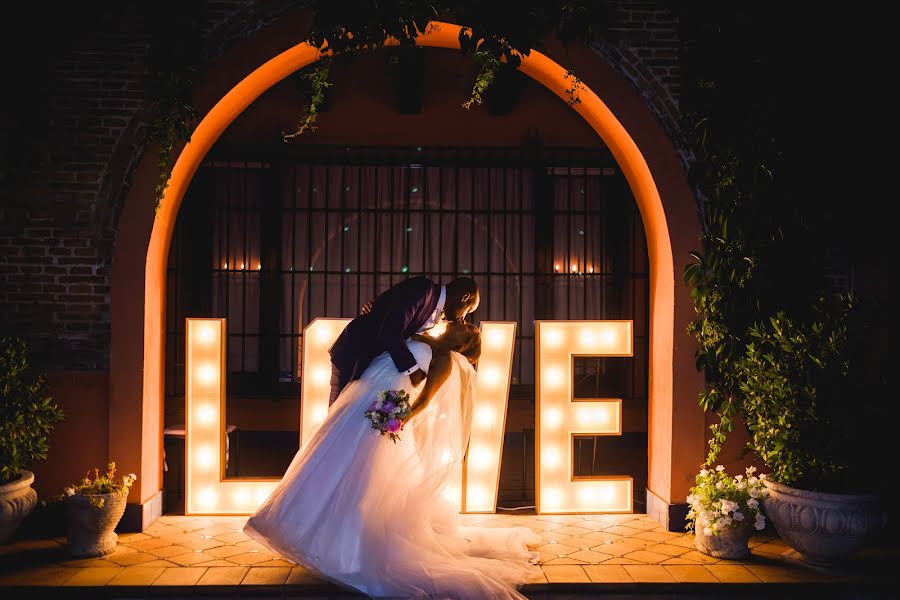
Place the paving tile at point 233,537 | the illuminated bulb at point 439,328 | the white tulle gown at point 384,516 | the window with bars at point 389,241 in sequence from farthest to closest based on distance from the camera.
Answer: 1. the window with bars at point 389,241
2. the illuminated bulb at point 439,328
3. the paving tile at point 233,537
4. the white tulle gown at point 384,516

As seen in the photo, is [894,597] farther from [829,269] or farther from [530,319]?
[530,319]

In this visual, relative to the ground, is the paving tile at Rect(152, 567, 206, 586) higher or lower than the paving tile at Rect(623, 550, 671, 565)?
higher

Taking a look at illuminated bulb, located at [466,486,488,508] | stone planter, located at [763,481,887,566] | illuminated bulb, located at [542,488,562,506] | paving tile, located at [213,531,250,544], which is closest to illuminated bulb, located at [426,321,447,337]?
illuminated bulb, located at [466,486,488,508]

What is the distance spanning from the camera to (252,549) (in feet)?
17.8

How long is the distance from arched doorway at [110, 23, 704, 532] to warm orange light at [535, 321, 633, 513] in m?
0.38

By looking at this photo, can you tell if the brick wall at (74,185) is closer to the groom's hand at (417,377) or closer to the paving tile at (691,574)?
the groom's hand at (417,377)

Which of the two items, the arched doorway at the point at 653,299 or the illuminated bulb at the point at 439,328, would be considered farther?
the arched doorway at the point at 653,299

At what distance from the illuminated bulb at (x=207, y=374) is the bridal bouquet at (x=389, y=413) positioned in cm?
184

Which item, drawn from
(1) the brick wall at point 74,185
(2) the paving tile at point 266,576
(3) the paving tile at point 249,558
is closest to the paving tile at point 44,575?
(3) the paving tile at point 249,558

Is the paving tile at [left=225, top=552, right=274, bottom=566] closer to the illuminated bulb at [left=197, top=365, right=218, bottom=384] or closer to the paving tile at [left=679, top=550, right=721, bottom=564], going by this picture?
the illuminated bulb at [left=197, top=365, right=218, bottom=384]

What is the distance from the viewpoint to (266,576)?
4.84 meters

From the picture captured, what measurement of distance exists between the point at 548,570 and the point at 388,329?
6.47ft

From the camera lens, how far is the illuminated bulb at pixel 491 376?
6.29 m

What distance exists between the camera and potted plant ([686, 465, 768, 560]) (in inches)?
206
